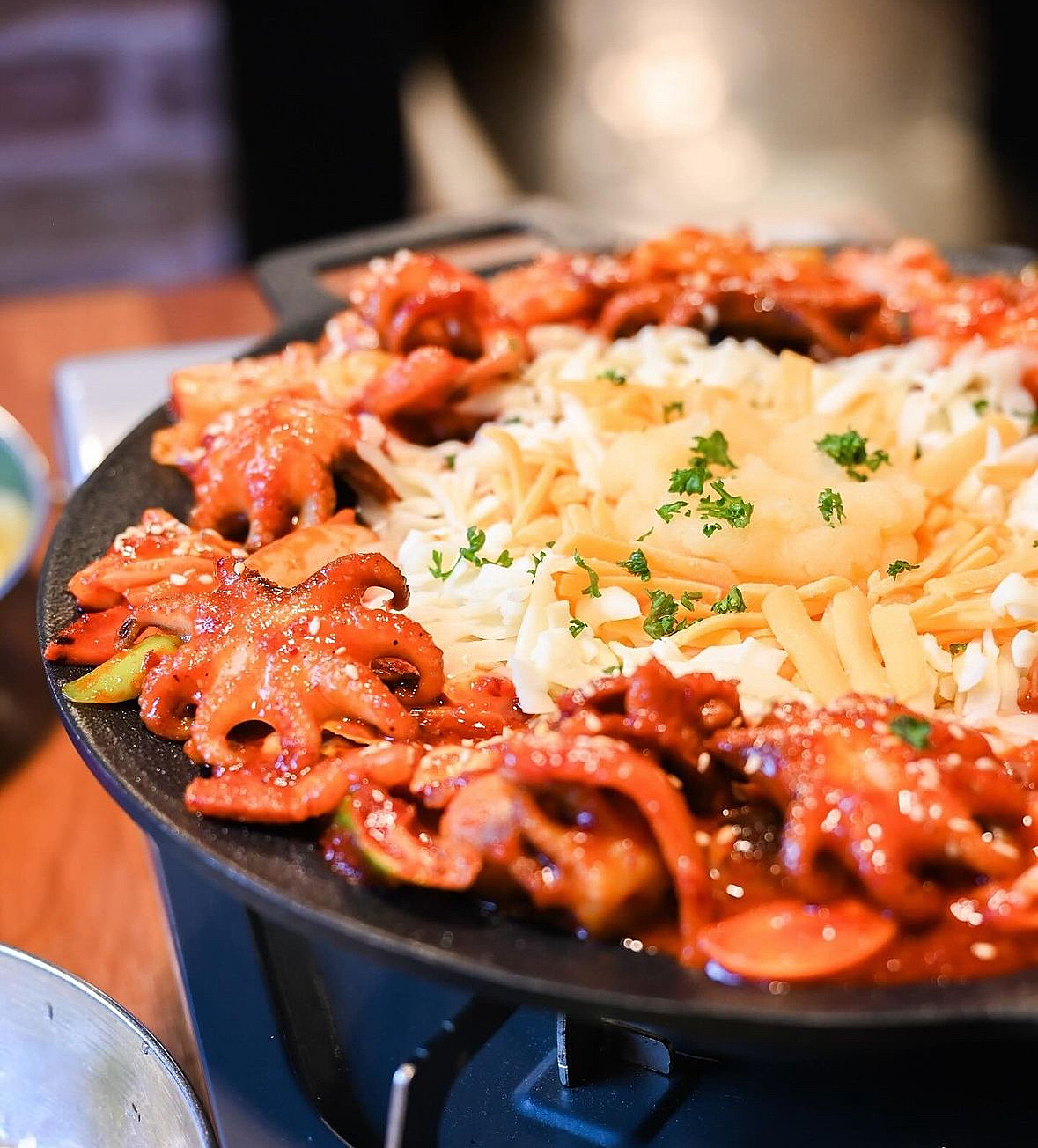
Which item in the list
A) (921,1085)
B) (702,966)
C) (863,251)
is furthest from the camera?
(863,251)

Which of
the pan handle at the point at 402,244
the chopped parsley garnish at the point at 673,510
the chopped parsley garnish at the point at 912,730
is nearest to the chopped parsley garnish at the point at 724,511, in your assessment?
the chopped parsley garnish at the point at 673,510

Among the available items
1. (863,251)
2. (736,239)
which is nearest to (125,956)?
(736,239)

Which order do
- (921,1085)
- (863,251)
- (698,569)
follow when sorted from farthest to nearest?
1. (863,251)
2. (698,569)
3. (921,1085)

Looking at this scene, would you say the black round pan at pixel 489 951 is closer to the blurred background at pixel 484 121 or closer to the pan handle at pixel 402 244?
the pan handle at pixel 402 244

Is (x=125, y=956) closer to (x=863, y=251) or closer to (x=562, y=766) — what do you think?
(x=562, y=766)

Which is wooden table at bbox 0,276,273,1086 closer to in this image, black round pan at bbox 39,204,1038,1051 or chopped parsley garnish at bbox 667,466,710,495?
black round pan at bbox 39,204,1038,1051

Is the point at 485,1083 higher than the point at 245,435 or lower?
lower

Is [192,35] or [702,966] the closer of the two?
[702,966]
